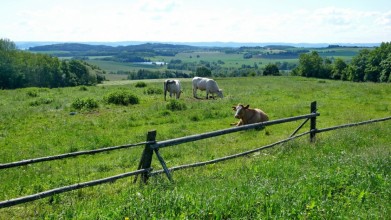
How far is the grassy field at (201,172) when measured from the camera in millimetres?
5809

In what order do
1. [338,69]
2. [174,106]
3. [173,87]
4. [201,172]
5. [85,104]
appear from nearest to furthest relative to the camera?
[201,172] → [174,106] → [85,104] → [173,87] → [338,69]

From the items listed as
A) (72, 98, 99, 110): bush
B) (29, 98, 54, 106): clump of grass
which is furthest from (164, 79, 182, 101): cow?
(29, 98, 54, 106): clump of grass

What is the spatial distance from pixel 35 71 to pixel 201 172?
66.7 metres

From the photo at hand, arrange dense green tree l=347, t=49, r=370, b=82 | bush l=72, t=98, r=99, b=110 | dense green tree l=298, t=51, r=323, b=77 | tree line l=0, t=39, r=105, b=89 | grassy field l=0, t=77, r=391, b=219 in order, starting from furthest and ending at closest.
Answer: dense green tree l=298, t=51, r=323, b=77 → dense green tree l=347, t=49, r=370, b=82 → tree line l=0, t=39, r=105, b=89 → bush l=72, t=98, r=99, b=110 → grassy field l=0, t=77, r=391, b=219

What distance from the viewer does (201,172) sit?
8750mm

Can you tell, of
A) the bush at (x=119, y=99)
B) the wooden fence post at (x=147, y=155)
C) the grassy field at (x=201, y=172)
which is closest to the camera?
the grassy field at (x=201, y=172)

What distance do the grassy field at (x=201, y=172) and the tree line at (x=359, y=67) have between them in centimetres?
6289

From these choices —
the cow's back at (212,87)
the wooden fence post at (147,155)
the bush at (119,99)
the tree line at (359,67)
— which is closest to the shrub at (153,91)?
the cow's back at (212,87)

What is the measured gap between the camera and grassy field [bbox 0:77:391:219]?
5.81 meters

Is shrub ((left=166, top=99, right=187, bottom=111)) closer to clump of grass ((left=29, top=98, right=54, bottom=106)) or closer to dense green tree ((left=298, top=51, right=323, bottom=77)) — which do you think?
clump of grass ((left=29, top=98, right=54, bottom=106))

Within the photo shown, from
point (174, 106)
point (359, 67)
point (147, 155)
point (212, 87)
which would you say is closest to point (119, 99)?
point (174, 106)

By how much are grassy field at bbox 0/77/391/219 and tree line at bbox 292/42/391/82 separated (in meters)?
62.9

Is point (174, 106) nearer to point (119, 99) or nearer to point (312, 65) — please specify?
point (119, 99)

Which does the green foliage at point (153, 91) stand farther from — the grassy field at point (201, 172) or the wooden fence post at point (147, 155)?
the wooden fence post at point (147, 155)
